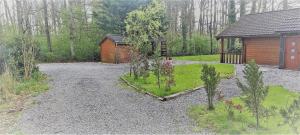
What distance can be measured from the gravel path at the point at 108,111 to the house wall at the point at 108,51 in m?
13.6

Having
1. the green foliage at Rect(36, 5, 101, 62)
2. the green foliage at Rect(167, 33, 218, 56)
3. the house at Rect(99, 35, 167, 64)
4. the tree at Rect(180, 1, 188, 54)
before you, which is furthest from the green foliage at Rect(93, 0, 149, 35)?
the tree at Rect(180, 1, 188, 54)

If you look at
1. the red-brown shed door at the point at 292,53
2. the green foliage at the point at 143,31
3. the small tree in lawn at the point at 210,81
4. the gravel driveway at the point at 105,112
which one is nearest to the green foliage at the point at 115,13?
the green foliage at the point at 143,31

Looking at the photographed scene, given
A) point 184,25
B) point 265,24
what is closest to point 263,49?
point 265,24

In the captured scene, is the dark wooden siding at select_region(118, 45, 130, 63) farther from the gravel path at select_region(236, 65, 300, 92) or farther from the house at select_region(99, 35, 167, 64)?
the gravel path at select_region(236, 65, 300, 92)

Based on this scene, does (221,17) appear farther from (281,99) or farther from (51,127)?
(51,127)

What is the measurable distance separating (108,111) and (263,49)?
14.2m

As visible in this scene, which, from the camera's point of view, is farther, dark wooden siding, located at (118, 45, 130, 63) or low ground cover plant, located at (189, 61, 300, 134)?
dark wooden siding, located at (118, 45, 130, 63)

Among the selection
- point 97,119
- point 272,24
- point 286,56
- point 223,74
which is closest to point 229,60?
point 272,24

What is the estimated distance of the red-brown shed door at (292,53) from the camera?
1691cm

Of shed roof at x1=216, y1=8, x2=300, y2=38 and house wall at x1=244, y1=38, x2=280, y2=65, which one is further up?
shed roof at x1=216, y1=8, x2=300, y2=38

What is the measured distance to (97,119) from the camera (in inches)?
327

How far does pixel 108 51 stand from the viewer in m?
28.4

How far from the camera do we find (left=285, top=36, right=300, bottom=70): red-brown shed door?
55.5 ft

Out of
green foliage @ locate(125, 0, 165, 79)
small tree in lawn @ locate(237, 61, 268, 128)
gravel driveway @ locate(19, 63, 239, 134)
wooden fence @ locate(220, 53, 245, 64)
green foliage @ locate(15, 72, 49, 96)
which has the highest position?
green foliage @ locate(125, 0, 165, 79)
